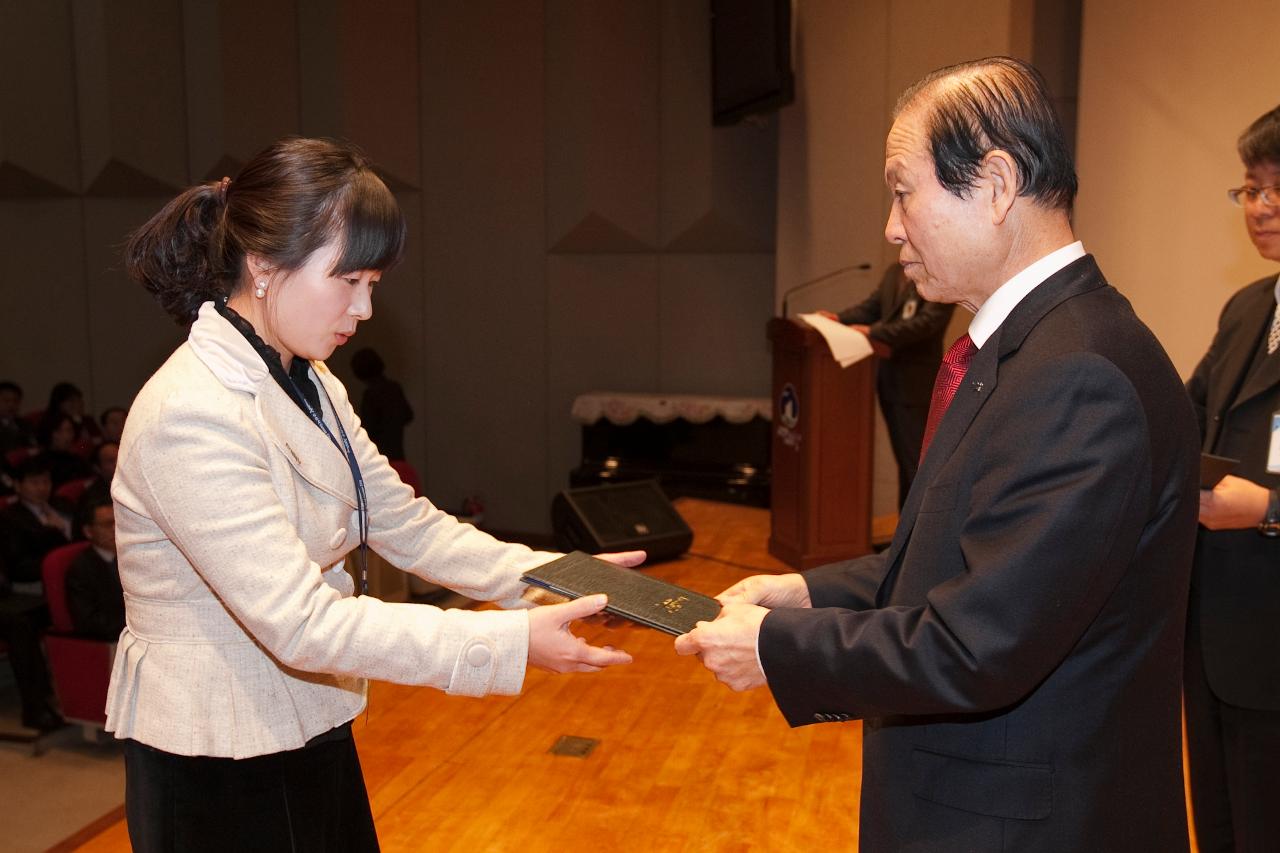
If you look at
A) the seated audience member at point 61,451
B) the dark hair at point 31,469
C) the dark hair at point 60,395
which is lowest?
the seated audience member at point 61,451

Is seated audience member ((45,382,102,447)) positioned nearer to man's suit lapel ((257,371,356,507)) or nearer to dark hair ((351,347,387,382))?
dark hair ((351,347,387,382))

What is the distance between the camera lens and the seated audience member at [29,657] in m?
4.64

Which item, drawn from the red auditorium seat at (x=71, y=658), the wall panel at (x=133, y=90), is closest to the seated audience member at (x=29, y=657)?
the red auditorium seat at (x=71, y=658)

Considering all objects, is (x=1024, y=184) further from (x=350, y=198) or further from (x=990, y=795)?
(x=350, y=198)

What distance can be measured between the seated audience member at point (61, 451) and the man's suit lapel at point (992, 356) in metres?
5.46

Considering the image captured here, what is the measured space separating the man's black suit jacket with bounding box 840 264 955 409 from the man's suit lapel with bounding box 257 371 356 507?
3.25 metres

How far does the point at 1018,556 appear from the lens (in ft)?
3.82

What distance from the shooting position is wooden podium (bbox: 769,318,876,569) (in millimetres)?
4578

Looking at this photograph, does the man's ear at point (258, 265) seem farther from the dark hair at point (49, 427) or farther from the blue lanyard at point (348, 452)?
the dark hair at point (49, 427)

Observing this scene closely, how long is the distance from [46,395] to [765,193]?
6.25 metres

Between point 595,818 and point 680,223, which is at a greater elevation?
point 680,223

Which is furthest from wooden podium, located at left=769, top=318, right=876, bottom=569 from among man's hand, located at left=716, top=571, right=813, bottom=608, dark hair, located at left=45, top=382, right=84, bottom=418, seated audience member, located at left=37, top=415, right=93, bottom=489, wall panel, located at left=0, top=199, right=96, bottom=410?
wall panel, located at left=0, top=199, right=96, bottom=410

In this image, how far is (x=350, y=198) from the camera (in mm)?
1479

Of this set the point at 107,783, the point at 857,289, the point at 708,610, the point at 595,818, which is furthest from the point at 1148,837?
the point at 857,289
